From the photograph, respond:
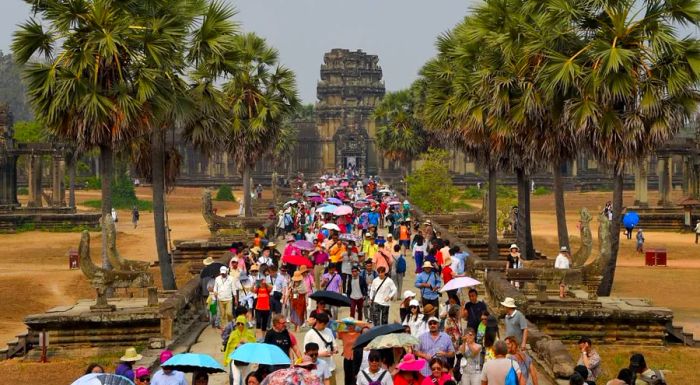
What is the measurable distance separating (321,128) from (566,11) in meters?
A: 105

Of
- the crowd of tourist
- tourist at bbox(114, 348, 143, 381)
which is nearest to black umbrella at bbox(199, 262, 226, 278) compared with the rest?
the crowd of tourist

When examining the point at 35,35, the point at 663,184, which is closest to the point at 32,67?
the point at 35,35

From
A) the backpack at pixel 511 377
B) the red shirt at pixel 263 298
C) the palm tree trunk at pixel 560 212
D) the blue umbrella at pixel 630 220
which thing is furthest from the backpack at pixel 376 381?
the blue umbrella at pixel 630 220

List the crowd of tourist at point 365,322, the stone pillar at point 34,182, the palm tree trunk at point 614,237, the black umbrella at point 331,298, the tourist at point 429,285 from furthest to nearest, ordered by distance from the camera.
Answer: the stone pillar at point 34,182 → the palm tree trunk at point 614,237 → the tourist at point 429,285 → the black umbrella at point 331,298 → the crowd of tourist at point 365,322

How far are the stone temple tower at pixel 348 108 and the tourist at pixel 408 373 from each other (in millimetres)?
108362

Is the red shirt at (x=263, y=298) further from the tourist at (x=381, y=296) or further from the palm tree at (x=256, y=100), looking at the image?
the palm tree at (x=256, y=100)

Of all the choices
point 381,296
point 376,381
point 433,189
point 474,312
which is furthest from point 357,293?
point 433,189

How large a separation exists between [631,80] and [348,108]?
352 feet

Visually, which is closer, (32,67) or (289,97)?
(32,67)

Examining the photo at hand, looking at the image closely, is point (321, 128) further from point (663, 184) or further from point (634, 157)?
point (634, 157)

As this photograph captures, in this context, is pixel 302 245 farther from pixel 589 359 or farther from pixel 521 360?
pixel 521 360

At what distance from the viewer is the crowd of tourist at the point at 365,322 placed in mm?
11305

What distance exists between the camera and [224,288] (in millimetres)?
18938

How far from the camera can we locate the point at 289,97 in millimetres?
39219
